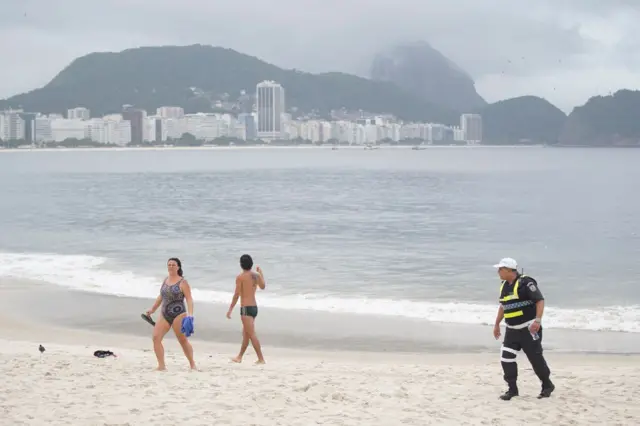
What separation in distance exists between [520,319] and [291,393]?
2328mm

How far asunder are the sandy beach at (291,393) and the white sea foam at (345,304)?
4.14 m

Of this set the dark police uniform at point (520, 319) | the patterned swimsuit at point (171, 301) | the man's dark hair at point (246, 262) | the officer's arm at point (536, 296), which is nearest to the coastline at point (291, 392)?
the dark police uniform at point (520, 319)

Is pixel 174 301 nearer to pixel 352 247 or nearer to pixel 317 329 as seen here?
pixel 317 329

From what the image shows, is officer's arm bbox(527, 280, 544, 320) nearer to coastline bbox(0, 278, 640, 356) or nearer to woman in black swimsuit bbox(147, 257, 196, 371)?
woman in black swimsuit bbox(147, 257, 196, 371)

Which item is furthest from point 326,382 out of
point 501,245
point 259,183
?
point 259,183

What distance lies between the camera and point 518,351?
8031 millimetres

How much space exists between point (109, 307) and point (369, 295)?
18.1 feet

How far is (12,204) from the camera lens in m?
52.6

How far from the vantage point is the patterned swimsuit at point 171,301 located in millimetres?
9117

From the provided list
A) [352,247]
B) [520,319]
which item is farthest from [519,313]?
[352,247]

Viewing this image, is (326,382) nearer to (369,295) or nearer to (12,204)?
(369,295)

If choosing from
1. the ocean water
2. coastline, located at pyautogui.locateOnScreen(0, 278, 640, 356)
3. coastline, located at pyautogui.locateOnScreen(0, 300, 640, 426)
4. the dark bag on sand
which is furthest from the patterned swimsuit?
the ocean water

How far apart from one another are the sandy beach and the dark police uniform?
1.38 feet

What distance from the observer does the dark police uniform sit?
25.6 feet
